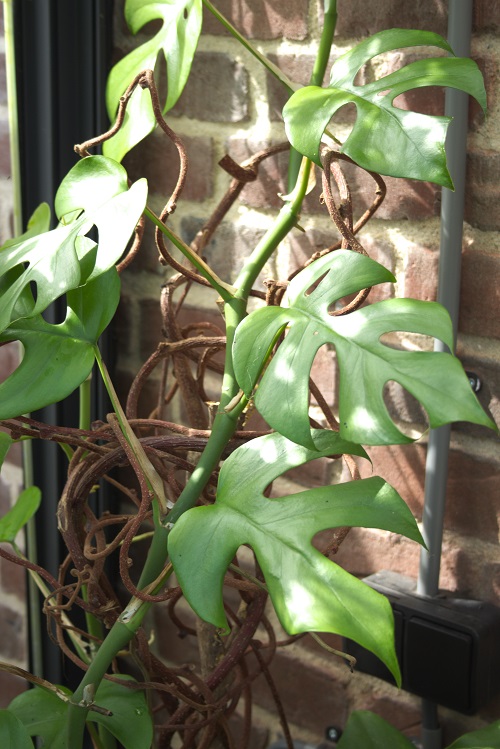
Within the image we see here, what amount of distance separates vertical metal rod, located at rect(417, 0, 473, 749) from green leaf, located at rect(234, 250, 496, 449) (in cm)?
23

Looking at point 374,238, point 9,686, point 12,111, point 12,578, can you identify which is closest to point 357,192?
point 374,238

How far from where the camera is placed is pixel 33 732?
79cm

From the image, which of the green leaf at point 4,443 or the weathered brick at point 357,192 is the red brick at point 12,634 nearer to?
the green leaf at point 4,443

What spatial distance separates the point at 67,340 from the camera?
727mm

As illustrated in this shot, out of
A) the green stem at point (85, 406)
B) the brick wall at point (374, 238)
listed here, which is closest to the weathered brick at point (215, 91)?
the brick wall at point (374, 238)

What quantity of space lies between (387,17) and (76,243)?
392 mm

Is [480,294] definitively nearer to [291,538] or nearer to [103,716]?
[291,538]

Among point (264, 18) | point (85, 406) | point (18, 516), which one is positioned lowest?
point (18, 516)

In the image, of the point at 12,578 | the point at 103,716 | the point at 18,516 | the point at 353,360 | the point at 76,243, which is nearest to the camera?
the point at 353,360

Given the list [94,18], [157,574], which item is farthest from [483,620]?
[94,18]

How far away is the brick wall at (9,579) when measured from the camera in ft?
3.56

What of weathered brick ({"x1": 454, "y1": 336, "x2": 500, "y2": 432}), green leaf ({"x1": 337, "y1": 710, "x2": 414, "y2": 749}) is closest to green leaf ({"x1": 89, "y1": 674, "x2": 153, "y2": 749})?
green leaf ({"x1": 337, "y1": 710, "x2": 414, "y2": 749})

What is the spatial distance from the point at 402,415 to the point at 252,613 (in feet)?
0.88

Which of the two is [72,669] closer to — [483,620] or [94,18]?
[483,620]
